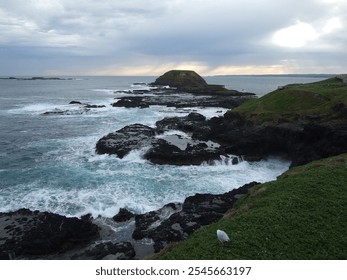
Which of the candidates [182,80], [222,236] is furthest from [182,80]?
[222,236]

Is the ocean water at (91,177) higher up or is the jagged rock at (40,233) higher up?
the ocean water at (91,177)

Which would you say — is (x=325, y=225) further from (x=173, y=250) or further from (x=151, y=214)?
(x=151, y=214)

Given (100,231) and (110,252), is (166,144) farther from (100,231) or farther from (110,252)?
(110,252)

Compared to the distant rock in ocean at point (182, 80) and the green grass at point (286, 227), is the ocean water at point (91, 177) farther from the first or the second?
the distant rock in ocean at point (182, 80)

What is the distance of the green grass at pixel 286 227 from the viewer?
13.2 meters

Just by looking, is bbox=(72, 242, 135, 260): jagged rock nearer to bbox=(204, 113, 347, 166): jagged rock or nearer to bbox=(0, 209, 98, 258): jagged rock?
bbox=(0, 209, 98, 258): jagged rock

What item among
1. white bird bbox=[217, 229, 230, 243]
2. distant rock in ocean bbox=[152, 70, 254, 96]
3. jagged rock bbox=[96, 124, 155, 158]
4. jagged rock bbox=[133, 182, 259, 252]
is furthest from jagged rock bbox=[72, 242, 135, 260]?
distant rock in ocean bbox=[152, 70, 254, 96]

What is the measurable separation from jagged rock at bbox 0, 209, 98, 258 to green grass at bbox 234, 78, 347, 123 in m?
29.8

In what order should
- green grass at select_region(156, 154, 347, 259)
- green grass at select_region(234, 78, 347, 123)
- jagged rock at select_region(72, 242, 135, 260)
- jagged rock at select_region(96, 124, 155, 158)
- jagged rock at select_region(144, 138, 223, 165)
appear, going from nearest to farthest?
green grass at select_region(156, 154, 347, 259) → jagged rock at select_region(72, 242, 135, 260) → jagged rock at select_region(144, 138, 223, 165) → green grass at select_region(234, 78, 347, 123) → jagged rock at select_region(96, 124, 155, 158)

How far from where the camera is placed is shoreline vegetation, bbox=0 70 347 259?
45.2ft

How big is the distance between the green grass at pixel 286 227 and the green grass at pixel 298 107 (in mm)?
19697

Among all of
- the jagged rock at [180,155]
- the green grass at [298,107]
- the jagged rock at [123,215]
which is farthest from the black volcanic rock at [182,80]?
the jagged rock at [123,215]

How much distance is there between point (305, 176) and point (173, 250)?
11.7 m
